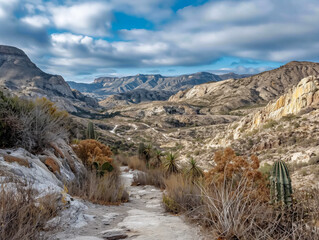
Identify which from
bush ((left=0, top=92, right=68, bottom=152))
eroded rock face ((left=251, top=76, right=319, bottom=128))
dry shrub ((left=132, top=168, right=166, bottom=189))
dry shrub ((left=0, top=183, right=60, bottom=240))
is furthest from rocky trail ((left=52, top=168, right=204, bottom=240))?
eroded rock face ((left=251, top=76, right=319, bottom=128))

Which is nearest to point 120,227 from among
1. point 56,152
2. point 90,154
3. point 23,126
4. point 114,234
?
point 114,234

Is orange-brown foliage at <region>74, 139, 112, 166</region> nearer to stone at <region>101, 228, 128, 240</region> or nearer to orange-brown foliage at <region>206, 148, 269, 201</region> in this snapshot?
orange-brown foliage at <region>206, 148, 269, 201</region>

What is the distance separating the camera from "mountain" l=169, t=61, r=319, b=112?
11906 cm

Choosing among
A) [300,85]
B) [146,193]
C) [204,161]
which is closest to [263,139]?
[204,161]

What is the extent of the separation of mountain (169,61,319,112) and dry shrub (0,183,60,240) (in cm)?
11269

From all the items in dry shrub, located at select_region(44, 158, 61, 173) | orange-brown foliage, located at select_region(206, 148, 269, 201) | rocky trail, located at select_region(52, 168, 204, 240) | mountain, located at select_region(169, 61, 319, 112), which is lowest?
rocky trail, located at select_region(52, 168, 204, 240)

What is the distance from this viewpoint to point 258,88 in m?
132

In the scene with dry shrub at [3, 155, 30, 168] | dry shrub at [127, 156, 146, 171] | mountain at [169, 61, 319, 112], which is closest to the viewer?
dry shrub at [3, 155, 30, 168]

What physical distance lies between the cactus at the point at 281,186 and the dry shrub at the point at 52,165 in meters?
6.05

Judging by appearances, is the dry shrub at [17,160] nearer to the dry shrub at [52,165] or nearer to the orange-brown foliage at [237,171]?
the dry shrub at [52,165]

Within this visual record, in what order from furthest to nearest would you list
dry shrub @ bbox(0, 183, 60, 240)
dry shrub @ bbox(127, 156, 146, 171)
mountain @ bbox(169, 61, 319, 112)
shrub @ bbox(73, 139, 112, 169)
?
mountain @ bbox(169, 61, 319, 112) → dry shrub @ bbox(127, 156, 146, 171) → shrub @ bbox(73, 139, 112, 169) → dry shrub @ bbox(0, 183, 60, 240)

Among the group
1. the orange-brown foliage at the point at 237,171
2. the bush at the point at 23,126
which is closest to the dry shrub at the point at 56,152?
the bush at the point at 23,126

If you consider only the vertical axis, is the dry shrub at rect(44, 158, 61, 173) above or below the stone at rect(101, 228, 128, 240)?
above

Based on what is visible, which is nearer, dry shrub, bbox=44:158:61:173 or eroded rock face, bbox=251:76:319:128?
dry shrub, bbox=44:158:61:173
